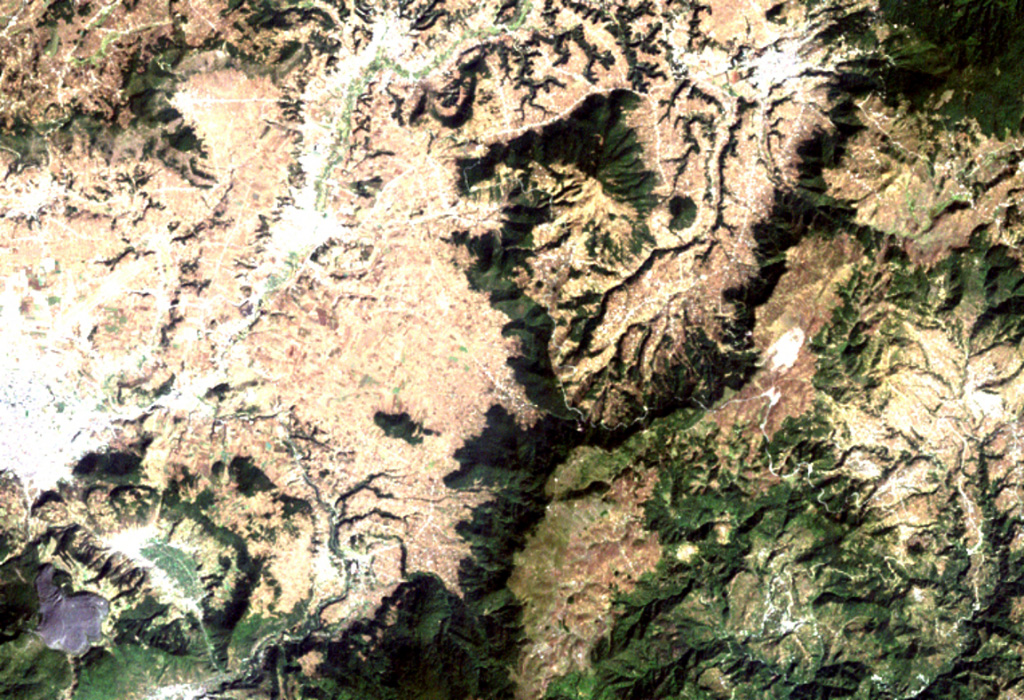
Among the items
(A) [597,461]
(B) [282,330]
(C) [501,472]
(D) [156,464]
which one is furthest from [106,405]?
(A) [597,461]

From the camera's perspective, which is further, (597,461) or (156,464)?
(156,464)

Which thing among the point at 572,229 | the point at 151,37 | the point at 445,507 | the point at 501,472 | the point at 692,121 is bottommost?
the point at 445,507

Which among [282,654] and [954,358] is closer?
[954,358]

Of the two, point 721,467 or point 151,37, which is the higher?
point 151,37

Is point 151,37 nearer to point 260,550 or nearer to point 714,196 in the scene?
point 260,550

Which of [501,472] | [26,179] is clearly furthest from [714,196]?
[26,179]

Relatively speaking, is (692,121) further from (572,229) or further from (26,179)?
(26,179)
